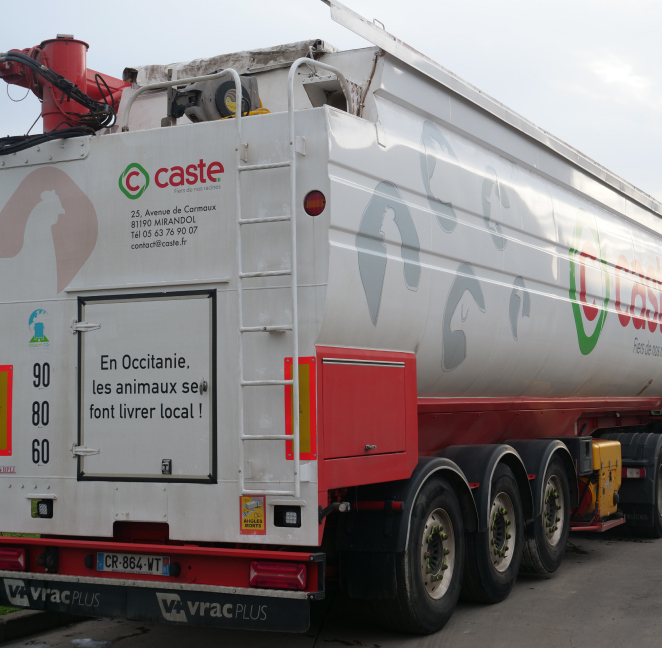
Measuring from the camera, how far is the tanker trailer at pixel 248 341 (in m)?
4.98

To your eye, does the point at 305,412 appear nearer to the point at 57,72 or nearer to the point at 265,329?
the point at 265,329

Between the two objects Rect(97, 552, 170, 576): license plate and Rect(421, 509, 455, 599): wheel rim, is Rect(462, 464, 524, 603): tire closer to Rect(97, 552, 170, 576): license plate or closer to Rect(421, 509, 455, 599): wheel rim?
Rect(421, 509, 455, 599): wheel rim

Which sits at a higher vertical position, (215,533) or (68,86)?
(68,86)

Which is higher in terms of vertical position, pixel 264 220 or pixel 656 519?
pixel 264 220

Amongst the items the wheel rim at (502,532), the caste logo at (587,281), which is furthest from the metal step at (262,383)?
the caste logo at (587,281)

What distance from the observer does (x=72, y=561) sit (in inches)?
213

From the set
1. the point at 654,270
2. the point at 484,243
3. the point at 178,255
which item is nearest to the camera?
the point at 178,255

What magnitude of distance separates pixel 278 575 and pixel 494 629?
1988mm

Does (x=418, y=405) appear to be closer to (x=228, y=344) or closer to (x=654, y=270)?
(x=228, y=344)

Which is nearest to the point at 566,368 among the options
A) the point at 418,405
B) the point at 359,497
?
the point at 418,405

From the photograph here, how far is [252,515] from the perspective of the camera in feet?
16.3

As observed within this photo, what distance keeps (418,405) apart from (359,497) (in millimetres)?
909

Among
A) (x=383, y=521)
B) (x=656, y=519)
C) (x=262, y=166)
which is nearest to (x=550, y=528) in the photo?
(x=656, y=519)

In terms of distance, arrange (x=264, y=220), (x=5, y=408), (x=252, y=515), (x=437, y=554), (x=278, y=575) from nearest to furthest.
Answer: (x=278, y=575) < (x=252, y=515) < (x=264, y=220) < (x=5, y=408) < (x=437, y=554)
